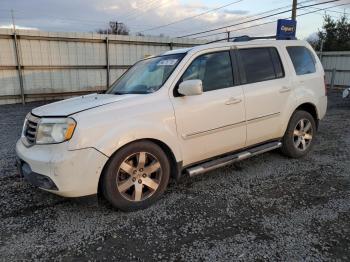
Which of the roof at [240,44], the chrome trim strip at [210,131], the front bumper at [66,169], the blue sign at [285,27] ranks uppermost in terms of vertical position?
the blue sign at [285,27]

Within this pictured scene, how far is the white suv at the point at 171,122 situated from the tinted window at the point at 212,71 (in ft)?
A: 0.05

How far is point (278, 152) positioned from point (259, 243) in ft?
9.31

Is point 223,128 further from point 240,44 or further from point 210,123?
point 240,44

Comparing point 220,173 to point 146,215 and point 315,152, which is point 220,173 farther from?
point 315,152

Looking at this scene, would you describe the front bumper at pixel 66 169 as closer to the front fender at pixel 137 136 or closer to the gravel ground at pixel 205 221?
the front fender at pixel 137 136

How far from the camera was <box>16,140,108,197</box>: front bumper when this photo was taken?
3061mm

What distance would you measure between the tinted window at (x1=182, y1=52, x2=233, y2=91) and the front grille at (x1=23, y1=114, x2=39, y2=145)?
5.85 feet

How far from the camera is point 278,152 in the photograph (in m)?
5.43

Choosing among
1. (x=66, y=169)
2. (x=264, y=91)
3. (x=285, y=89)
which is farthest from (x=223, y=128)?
(x=66, y=169)

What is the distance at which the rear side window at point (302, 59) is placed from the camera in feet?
16.4

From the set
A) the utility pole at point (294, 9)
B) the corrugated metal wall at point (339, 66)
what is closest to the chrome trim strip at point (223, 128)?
the corrugated metal wall at point (339, 66)

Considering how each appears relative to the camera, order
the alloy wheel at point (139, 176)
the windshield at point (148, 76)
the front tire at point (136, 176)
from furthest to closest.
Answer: the windshield at point (148, 76) < the alloy wheel at point (139, 176) < the front tire at point (136, 176)

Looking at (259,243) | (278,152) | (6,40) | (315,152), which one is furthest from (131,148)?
(6,40)

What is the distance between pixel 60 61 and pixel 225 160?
10816 millimetres
